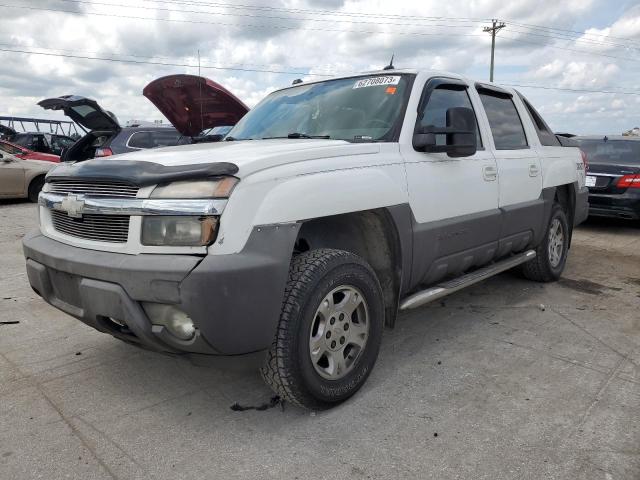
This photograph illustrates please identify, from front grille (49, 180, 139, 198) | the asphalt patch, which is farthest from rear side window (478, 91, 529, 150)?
front grille (49, 180, 139, 198)

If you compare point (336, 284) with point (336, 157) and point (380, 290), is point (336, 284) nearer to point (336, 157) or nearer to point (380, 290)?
point (380, 290)

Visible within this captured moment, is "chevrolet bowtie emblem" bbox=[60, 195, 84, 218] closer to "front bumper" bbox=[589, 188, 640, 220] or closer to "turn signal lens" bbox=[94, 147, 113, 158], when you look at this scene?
"turn signal lens" bbox=[94, 147, 113, 158]

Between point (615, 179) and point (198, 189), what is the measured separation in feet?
25.1

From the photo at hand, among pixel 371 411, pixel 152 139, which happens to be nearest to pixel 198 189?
pixel 371 411

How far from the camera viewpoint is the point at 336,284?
2607mm

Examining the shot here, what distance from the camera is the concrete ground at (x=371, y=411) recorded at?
2283mm

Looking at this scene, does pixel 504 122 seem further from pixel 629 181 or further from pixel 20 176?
pixel 20 176

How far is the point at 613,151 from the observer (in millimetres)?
8586

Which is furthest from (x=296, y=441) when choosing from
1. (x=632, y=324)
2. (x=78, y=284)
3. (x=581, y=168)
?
(x=581, y=168)

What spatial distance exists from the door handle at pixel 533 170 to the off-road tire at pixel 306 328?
2383 millimetres

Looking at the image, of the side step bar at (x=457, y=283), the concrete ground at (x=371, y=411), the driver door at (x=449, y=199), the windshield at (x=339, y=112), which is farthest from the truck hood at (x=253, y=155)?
the concrete ground at (x=371, y=411)

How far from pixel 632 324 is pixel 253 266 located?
3.37 m

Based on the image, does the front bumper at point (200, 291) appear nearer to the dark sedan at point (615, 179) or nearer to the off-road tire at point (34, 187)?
the dark sedan at point (615, 179)

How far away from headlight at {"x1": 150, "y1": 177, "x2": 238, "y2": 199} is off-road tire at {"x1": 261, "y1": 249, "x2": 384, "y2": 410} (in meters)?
0.54
